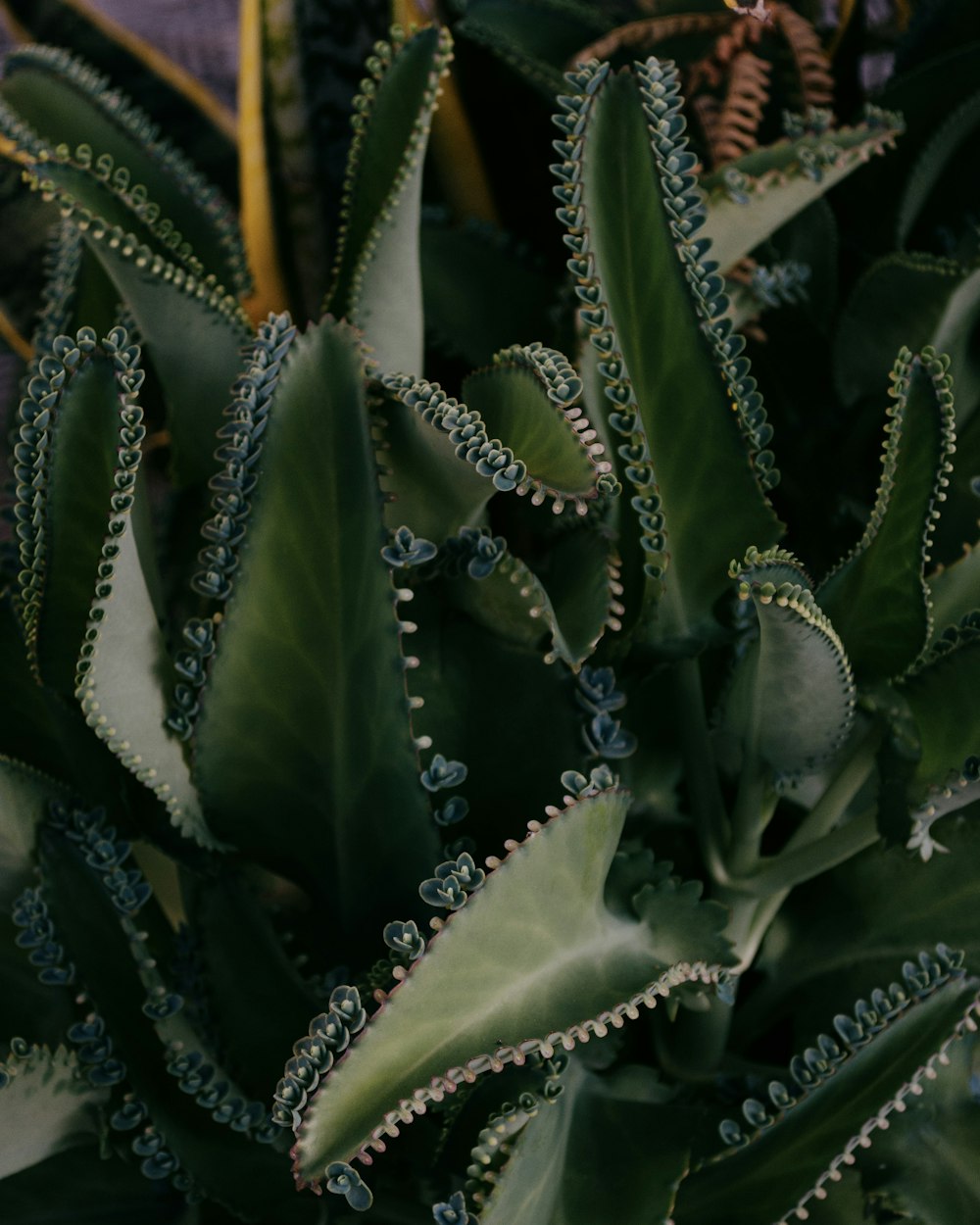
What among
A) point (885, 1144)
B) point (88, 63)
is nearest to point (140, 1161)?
point (885, 1144)

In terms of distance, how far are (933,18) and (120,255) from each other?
0.86 ft

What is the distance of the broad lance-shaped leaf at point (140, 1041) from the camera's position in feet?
0.82

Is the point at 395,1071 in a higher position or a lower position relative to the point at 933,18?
lower

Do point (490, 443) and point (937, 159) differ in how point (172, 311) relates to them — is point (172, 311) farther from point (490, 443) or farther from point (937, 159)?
point (937, 159)

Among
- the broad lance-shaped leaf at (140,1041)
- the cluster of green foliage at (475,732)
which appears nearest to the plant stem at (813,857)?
the cluster of green foliage at (475,732)

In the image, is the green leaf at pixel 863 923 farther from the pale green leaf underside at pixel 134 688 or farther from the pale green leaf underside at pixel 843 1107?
the pale green leaf underside at pixel 134 688

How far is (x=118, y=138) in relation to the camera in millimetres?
331

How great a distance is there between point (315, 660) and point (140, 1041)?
93mm

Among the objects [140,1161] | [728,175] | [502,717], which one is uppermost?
[728,175]

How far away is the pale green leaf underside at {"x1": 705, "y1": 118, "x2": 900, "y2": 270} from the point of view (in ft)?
0.95

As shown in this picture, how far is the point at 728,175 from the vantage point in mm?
287

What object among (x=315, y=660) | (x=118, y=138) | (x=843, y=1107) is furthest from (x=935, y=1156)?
(x=118, y=138)

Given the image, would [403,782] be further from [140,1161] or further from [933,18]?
[933,18]

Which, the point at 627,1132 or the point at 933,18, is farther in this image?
the point at 933,18
